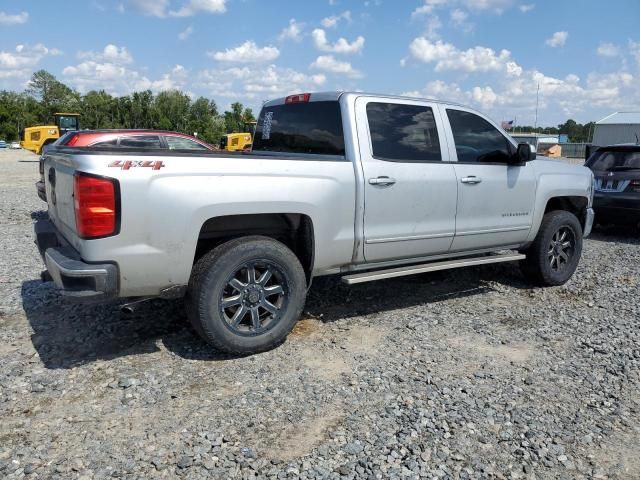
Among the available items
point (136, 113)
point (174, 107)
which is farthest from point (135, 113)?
point (174, 107)

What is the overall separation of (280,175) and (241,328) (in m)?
1.18

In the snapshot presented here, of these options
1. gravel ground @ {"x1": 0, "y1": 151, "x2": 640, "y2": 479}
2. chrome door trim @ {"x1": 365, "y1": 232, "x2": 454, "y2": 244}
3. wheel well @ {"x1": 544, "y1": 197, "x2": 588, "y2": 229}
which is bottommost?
gravel ground @ {"x1": 0, "y1": 151, "x2": 640, "y2": 479}

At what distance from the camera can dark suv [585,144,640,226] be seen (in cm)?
917

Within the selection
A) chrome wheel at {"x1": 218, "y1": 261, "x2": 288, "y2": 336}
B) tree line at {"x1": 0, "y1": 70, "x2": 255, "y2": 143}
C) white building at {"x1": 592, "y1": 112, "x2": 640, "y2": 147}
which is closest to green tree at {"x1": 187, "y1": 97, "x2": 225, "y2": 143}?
tree line at {"x1": 0, "y1": 70, "x2": 255, "y2": 143}

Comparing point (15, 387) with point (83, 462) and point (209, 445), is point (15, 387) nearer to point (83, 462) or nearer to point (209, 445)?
point (83, 462)

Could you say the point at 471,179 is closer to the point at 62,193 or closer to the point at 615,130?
the point at 62,193

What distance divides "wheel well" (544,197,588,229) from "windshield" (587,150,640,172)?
11.5ft

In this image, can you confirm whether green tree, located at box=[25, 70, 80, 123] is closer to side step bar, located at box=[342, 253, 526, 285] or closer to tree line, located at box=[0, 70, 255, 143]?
tree line, located at box=[0, 70, 255, 143]

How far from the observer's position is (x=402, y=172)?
471 centimetres

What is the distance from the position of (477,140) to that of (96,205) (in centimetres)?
370

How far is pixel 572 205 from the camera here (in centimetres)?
658

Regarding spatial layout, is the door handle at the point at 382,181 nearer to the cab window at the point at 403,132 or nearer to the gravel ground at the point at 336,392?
the cab window at the point at 403,132

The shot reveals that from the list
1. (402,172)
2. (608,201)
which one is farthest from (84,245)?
(608,201)

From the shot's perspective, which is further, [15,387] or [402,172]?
[402,172]
